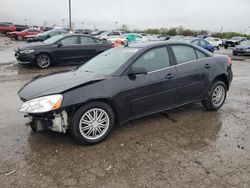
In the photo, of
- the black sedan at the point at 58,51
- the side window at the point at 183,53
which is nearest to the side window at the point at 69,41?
the black sedan at the point at 58,51

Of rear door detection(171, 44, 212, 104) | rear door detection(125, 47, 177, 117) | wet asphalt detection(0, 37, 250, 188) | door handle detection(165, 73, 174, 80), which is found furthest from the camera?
rear door detection(171, 44, 212, 104)

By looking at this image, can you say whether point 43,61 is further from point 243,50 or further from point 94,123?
point 243,50

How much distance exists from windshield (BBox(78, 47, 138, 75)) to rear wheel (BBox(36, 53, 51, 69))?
665cm

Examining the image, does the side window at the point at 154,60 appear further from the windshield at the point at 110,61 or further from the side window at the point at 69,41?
the side window at the point at 69,41

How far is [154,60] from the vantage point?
467cm

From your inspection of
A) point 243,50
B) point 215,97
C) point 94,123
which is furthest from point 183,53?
point 243,50

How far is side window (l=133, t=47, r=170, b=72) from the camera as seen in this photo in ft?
14.8

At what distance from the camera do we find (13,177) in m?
3.11

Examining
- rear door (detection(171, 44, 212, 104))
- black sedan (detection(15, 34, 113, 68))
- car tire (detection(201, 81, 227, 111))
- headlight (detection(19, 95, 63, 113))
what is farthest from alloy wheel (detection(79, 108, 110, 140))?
black sedan (detection(15, 34, 113, 68))

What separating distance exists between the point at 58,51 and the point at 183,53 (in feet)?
24.7

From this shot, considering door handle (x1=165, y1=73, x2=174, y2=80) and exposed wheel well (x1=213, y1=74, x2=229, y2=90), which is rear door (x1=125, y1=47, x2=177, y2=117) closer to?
door handle (x1=165, y1=73, x2=174, y2=80)

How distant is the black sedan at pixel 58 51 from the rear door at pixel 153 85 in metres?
7.54

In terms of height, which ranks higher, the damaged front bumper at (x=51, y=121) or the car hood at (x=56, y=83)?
the car hood at (x=56, y=83)

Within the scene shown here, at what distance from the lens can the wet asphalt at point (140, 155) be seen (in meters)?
3.09
